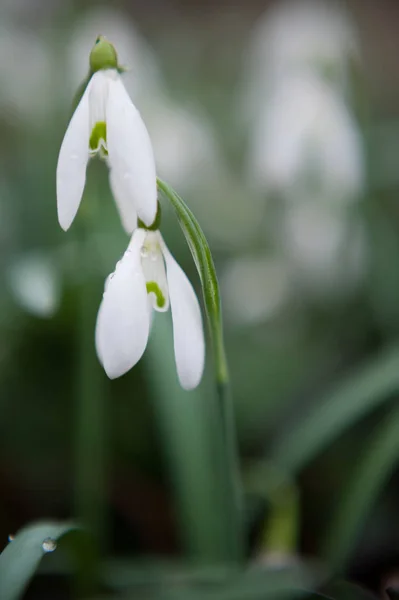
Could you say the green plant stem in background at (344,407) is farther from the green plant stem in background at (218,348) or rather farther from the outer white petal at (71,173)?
the outer white petal at (71,173)

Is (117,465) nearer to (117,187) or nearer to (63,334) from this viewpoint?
(63,334)

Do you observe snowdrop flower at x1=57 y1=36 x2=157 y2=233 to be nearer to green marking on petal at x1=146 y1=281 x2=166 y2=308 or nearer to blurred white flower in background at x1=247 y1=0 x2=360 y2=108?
green marking on petal at x1=146 y1=281 x2=166 y2=308

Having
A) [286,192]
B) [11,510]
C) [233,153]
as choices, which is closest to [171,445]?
[11,510]

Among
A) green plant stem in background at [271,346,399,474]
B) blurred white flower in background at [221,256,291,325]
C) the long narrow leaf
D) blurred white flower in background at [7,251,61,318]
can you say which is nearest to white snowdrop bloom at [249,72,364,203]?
blurred white flower in background at [221,256,291,325]

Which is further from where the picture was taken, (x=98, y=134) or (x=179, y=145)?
(x=179, y=145)

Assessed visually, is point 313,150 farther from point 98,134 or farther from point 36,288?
point 98,134

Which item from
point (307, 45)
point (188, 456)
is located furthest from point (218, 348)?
point (307, 45)

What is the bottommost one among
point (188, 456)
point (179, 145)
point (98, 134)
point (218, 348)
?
point (188, 456)

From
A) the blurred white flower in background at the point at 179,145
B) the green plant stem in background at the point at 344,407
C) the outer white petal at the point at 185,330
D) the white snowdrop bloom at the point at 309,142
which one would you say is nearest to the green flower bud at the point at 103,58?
the outer white petal at the point at 185,330
